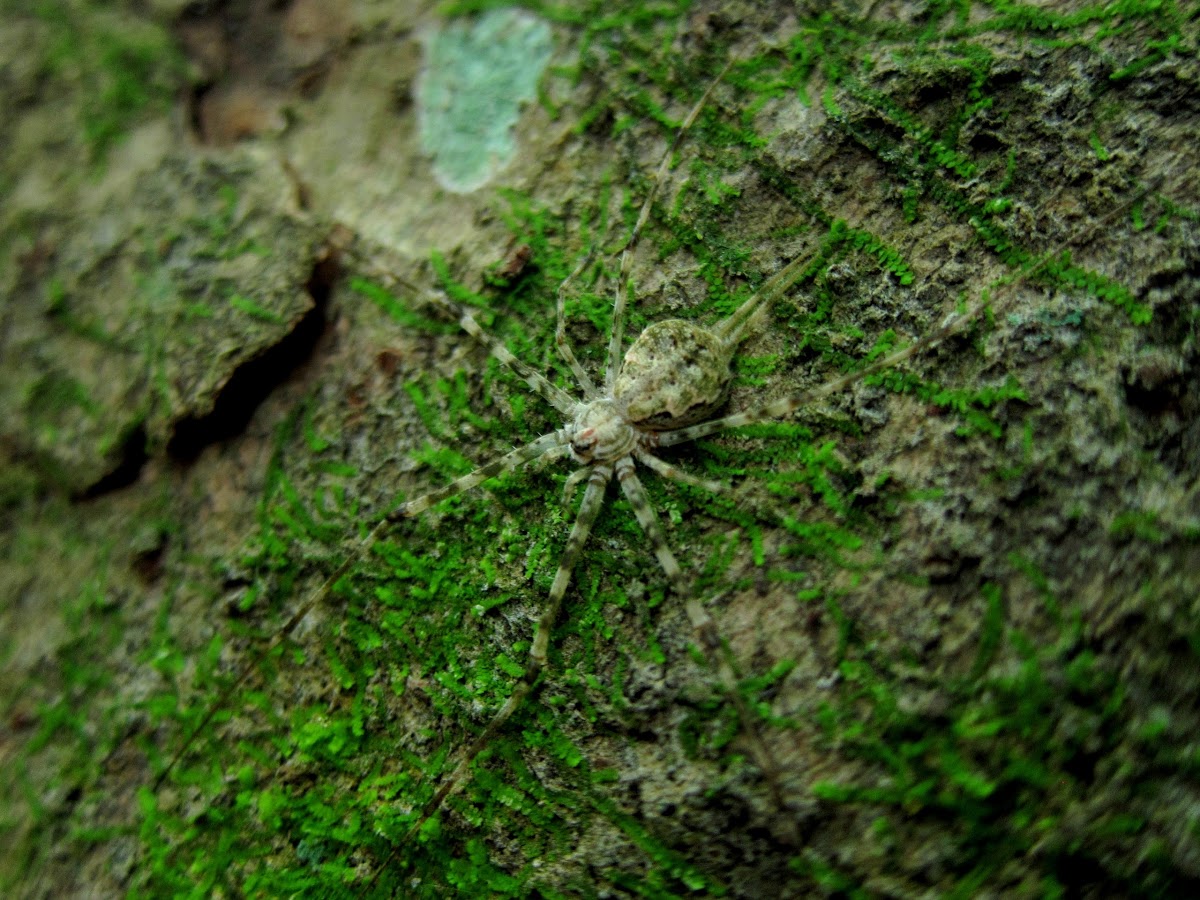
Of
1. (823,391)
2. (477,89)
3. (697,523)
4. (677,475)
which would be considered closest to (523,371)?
Answer: (677,475)

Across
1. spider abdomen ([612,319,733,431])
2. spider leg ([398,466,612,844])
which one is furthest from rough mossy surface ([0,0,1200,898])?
spider abdomen ([612,319,733,431])

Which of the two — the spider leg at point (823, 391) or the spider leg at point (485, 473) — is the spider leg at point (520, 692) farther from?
the spider leg at point (823, 391)

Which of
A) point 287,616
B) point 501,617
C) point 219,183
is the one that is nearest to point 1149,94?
point 501,617

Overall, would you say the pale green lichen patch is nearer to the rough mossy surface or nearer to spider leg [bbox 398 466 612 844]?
the rough mossy surface

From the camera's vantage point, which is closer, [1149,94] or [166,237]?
[1149,94]

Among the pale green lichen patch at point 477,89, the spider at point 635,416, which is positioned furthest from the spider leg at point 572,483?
the pale green lichen patch at point 477,89

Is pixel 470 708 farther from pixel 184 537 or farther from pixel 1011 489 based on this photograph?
pixel 1011 489
